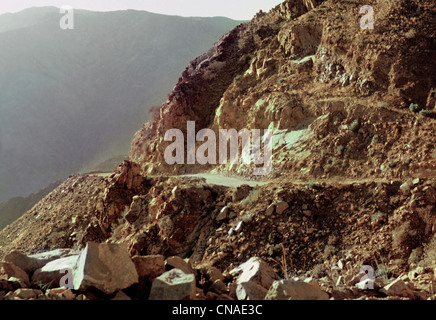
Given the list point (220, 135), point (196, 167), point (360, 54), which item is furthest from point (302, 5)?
point (196, 167)

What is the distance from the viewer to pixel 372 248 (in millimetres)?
11602

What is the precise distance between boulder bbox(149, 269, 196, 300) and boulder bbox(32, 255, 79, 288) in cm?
152

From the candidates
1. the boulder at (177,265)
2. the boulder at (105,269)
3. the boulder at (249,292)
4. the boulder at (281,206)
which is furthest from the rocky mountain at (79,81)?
the boulder at (249,292)

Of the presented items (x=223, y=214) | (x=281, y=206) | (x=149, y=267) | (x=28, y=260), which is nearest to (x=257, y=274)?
(x=149, y=267)

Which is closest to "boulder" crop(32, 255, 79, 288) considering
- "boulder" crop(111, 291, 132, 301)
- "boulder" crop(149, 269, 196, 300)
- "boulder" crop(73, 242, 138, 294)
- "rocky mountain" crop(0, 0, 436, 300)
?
"rocky mountain" crop(0, 0, 436, 300)

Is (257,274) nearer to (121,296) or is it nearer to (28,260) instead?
(121,296)

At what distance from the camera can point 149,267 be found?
6547 mm

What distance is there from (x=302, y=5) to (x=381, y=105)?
13192 mm

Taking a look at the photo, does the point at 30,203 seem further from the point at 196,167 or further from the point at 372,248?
the point at 372,248

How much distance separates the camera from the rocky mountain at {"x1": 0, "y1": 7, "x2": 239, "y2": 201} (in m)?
62.0

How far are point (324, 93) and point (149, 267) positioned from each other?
15.7m

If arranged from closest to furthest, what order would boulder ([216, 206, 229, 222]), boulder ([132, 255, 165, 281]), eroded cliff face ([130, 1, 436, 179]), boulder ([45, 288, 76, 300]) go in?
boulder ([45, 288, 76, 300]) < boulder ([132, 255, 165, 281]) < boulder ([216, 206, 229, 222]) < eroded cliff face ([130, 1, 436, 179])

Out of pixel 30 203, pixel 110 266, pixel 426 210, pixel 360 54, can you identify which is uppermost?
pixel 360 54

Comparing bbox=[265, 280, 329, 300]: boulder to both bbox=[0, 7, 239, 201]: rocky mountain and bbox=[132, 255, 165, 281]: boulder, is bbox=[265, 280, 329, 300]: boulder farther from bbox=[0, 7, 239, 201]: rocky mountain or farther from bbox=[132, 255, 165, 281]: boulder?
bbox=[0, 7, 239, 201]: rocky mountain
